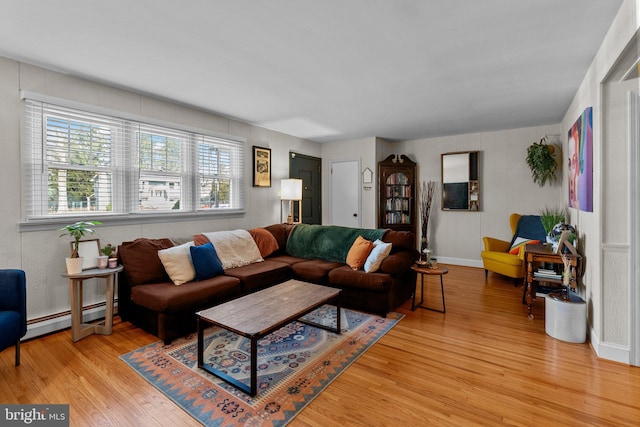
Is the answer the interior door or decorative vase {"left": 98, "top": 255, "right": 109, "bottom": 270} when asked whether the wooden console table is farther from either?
decorative vase {"left": 98, "top": 255, "right": 109, "bottom": 270}

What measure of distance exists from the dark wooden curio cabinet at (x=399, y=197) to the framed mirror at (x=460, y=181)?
579 mm

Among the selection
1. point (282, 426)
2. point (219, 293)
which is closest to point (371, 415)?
point (282, 426)

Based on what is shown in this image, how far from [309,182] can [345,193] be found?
0.77 meters

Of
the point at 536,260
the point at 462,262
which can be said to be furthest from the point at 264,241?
the point at 462,262

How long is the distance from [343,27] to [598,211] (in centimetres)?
243

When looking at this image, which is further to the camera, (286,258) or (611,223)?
(286,258)

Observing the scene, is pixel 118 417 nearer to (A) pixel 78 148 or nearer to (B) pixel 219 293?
(B) pixel 219 293

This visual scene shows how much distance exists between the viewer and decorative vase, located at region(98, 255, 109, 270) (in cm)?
289

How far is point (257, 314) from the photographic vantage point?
2260 mm

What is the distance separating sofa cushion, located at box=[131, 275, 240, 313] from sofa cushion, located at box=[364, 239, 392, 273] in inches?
57.7

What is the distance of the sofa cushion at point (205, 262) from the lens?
3113 mm

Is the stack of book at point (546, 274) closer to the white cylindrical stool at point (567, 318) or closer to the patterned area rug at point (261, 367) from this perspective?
the white cylindrical stool at point (567, 318)

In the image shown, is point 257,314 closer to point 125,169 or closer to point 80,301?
point 80,301

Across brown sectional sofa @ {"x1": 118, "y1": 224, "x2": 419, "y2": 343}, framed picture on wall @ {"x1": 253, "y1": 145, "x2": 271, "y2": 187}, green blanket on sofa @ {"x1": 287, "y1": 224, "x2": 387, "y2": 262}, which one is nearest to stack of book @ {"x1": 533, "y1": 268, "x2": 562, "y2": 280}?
brown sectional sofa @ {"x1": 118, "y1": 224, "x2": 419, "y2": 343}
